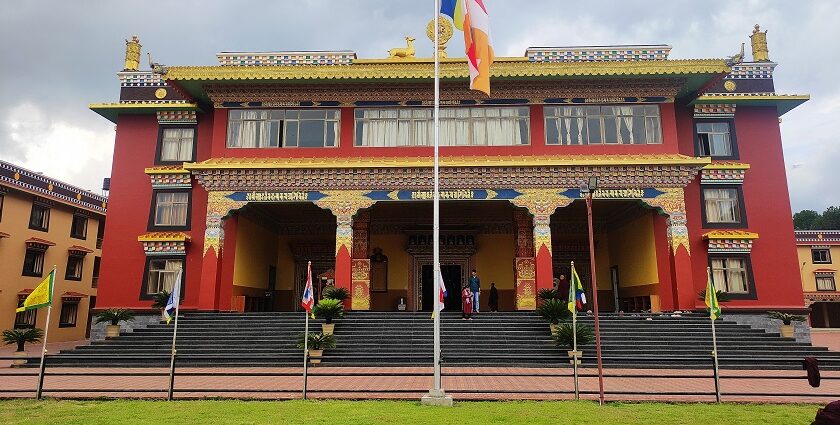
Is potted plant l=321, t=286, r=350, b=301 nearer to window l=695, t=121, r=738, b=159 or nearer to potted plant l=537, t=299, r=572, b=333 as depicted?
potted plant l=537, t=299, r=572, b=333

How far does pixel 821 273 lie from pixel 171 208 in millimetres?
44028

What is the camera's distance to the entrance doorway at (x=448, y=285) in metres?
25.6

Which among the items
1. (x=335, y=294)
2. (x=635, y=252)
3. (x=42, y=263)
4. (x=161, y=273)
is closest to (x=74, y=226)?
(x=42, y=263)

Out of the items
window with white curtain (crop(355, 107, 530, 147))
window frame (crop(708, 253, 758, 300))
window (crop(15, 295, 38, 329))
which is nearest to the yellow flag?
window with white curtain (crop(355, 107, 530, 147))

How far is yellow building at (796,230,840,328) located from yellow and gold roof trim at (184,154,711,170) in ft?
93.6

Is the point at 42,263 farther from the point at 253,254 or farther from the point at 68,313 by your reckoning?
the point at 253,254

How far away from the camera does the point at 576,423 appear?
26.3ft

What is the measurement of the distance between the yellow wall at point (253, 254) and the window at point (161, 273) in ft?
7.26

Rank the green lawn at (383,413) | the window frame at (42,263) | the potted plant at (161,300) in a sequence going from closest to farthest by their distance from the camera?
the green lawn at (383,413)
the potted plant at (161,300)
the window frame at (42,263)

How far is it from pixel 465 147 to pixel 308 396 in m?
12.7

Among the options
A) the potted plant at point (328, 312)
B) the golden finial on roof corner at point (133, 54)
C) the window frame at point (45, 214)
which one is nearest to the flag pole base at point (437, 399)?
the potted plant at point (328, 312)

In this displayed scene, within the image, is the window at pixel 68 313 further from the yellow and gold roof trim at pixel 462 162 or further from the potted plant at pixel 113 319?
the yellow and gold roof trim at pixel 462 162

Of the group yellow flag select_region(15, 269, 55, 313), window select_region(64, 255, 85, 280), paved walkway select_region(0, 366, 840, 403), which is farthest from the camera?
window select_region(64, 255, 85, 280)

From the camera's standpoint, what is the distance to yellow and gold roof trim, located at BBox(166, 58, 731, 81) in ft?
66.3
